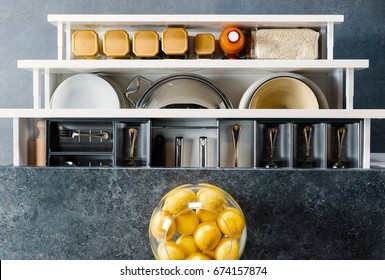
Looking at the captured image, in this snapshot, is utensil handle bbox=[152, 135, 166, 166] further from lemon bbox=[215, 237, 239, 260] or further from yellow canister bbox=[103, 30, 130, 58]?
lemon bbox=[215, 237, 239, 260]

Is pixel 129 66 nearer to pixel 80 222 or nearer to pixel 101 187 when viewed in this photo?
pixel 101 187

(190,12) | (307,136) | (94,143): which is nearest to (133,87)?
(94,143)

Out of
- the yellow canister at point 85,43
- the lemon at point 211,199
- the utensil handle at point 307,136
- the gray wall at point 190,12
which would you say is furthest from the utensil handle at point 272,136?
the lemon at point 211,199

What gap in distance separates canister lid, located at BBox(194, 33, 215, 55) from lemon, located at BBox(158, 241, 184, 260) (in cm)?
120

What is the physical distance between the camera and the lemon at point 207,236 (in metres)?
1.01

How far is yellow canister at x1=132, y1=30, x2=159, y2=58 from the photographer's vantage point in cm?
207

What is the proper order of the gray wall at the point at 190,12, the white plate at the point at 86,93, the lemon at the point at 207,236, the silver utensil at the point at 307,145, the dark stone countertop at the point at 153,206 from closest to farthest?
the lemon at the point at 207,236 < the dark stone countertop at the point at 153,206 < the silver utensil at the point at 307,145 < the white plate at the point at 86,93 < the gray wall at the point at 190,12

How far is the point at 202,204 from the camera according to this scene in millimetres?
1059

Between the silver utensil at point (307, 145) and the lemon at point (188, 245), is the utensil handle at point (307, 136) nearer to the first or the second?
the silver utensil at point (307, 145)

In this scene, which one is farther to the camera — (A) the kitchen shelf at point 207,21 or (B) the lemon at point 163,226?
(A) the kitchen shelf at point 207,21

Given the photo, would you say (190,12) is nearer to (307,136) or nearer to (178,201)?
(307,136)

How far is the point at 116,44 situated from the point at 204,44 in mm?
376

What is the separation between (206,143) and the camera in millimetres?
2172

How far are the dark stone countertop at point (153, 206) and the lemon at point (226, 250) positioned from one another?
0.86 m
